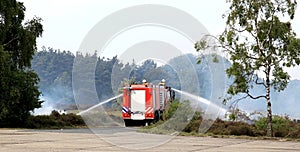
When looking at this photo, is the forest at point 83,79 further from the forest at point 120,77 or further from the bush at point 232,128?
the bush at point 232,128

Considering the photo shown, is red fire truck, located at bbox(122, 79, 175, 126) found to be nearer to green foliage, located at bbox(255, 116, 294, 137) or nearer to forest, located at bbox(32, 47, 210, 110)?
forest, located at bbox(32, 47, 210, 110)

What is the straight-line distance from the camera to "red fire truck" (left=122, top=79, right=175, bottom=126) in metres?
32.8

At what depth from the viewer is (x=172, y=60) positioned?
2358cm

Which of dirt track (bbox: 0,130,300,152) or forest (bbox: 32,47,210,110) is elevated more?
forest (bbox: 32,47,210,110)

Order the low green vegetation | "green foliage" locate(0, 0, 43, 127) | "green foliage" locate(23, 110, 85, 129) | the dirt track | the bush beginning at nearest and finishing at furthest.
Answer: the dirt track < the low green vegetation < the bush < "green foliage" locate(0, 0, 43, 127) < "green foliage" locate(23, 110, 85, 129)

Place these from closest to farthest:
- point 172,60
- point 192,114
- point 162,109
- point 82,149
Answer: point 82,149
point 172,60
point 192,114
point 162,109

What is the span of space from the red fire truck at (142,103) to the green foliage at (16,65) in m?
5.62

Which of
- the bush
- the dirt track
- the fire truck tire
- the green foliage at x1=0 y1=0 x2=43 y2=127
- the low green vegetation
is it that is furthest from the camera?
the fire truck tire

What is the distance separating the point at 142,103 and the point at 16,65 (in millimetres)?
8465

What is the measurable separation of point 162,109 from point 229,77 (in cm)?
Answer: 864

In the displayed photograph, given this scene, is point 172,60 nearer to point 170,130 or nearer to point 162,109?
point 170,130

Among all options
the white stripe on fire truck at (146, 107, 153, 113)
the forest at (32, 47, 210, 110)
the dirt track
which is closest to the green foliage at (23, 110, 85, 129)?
the forest at (32, 47, 210, 110)

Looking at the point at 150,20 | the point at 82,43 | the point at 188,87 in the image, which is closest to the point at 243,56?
the point at 188,87

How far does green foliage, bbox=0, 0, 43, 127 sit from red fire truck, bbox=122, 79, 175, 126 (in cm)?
562
